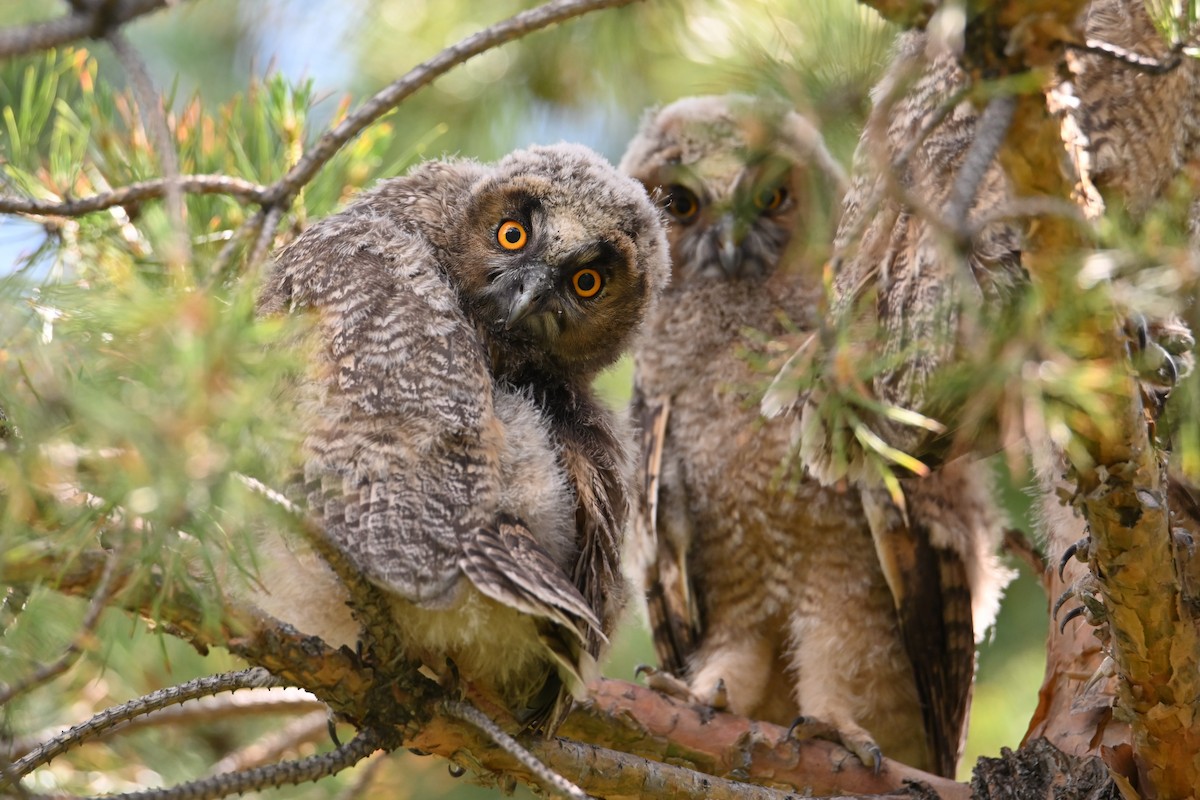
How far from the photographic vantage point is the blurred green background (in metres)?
3.13

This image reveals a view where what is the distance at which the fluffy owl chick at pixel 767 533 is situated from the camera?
3283 millimetres

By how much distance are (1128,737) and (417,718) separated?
4.88ft

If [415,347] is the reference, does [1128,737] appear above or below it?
below

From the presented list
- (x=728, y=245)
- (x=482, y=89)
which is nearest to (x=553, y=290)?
(x=728, y=245)

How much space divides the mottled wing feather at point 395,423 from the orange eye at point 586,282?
0.40 m

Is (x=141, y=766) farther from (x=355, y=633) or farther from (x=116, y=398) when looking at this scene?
(x=116, y=398)

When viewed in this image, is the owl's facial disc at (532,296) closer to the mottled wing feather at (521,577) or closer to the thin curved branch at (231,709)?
the mottled wing feather at (521,577)

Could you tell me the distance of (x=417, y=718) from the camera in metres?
1.93

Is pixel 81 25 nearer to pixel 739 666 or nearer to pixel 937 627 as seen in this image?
pixel 739 666

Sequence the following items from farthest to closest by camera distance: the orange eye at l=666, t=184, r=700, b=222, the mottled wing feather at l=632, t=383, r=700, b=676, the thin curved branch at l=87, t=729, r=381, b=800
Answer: the orange eye at l=666, t=184, r=700, b=222 → the mottled wing feather at l=632, t=383, r=700, b=676 → the thin curved branch at l=87, t=729, r=381, b=800

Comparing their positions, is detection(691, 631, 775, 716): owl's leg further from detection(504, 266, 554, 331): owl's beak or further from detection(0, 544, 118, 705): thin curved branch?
detection(0, 544, 118, 705): thin curved branch

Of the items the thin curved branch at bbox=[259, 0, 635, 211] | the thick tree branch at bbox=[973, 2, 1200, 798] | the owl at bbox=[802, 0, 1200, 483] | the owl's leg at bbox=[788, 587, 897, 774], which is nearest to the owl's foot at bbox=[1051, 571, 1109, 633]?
the thick tree branch at bbox=[973, 2, 1200, 798]

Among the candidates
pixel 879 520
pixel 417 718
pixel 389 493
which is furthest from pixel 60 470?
pixel 879 520

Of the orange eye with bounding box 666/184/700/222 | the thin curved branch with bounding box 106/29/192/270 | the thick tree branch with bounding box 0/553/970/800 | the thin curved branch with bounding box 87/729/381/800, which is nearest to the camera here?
the thin curved branch with bounding box 106/29/192/270
